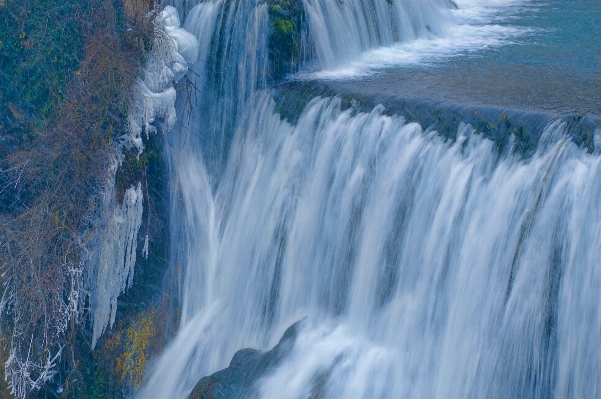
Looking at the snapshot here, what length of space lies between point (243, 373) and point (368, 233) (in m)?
1.98

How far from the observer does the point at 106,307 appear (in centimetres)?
837

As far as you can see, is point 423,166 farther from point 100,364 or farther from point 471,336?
point 100,364

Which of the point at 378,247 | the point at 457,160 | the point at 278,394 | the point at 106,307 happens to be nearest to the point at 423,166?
the point at 457,160

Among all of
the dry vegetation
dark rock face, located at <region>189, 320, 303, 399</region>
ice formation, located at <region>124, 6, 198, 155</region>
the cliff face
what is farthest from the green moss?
dark rock face, located at <region>189, 320, 303, 399</region>

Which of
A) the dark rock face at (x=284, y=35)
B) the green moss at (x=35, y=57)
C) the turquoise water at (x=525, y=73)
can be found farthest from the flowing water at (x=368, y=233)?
the green moss at (x=35, y=57)

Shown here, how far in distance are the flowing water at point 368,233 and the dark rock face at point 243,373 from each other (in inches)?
3.8

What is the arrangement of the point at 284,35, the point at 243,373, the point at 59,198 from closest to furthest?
the point at 243,373 → the point at 59,198 → the point at 284,35

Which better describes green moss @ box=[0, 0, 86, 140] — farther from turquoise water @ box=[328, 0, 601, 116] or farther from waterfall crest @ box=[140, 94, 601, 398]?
turquoise water @ box=[328, 0, 601, 116]

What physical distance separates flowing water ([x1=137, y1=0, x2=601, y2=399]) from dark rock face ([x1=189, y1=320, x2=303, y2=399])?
0.32 feet

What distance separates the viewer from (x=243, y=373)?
24.1ft

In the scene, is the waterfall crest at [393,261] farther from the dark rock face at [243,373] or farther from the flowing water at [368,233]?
the dark rock face at [243,373]

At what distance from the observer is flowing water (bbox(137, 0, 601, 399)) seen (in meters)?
5.83

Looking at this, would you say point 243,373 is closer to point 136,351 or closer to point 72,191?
point 136,351

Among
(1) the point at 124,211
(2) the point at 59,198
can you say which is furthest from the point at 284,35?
(2) the point at 59,198
